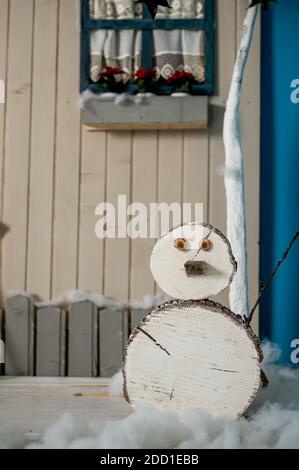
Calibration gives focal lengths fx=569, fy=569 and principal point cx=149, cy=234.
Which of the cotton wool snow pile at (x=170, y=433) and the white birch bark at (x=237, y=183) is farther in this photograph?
the white birch bark at (x=237, y=183)

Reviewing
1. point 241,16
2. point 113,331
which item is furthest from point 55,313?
point 241,16

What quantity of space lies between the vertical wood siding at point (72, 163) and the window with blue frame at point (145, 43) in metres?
0.06

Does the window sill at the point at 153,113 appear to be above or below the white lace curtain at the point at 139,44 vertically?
below

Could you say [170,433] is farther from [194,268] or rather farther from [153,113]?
[153,113]

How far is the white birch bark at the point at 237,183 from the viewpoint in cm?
204

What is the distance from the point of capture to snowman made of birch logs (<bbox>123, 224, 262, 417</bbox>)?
1.47 metres

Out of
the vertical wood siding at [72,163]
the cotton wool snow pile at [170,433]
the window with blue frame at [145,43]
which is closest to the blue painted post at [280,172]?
the vertical wood siding at [72,163]

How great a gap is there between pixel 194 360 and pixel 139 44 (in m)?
1.52

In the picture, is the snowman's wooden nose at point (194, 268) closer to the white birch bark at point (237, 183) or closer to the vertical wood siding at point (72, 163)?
the white birch bark at point (237, 183)

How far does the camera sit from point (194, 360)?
4.90 feet

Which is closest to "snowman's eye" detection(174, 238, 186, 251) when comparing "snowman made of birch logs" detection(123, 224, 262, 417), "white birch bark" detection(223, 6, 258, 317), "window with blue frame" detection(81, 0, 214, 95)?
"snowman made of birch logs" detection(123, 224, 262, 417)

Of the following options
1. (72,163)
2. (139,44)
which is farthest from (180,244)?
(139,44)

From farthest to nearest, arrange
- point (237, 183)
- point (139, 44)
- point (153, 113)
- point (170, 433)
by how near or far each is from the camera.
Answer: point (139, 44) → point (153, 113) → point (237, 183) → point (170, 433)

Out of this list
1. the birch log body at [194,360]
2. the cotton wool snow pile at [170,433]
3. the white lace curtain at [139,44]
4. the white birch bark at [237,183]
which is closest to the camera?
the cotton wool snow pile at [170,433]
